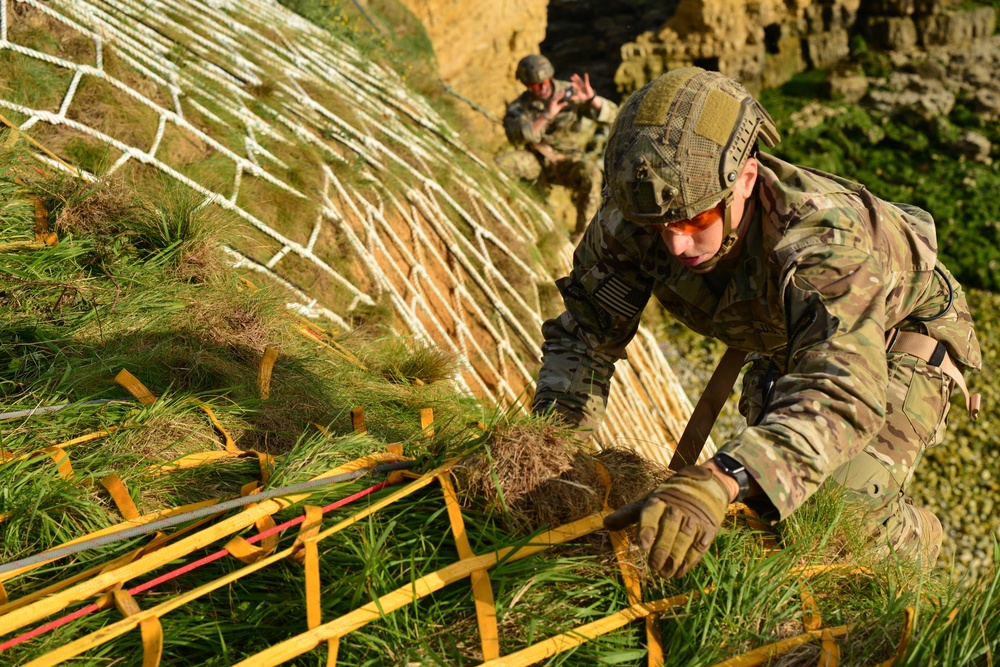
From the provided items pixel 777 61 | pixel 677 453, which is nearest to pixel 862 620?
pixel 677 453

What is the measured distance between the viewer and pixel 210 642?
74.3 inches

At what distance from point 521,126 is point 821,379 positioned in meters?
7.49

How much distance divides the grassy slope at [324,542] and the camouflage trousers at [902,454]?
39cm

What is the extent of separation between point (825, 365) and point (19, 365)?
2.32 meters

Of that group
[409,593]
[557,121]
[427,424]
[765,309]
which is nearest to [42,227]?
[427,424]

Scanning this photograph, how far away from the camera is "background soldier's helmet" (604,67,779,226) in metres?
2.43

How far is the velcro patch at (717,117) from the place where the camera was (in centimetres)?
244

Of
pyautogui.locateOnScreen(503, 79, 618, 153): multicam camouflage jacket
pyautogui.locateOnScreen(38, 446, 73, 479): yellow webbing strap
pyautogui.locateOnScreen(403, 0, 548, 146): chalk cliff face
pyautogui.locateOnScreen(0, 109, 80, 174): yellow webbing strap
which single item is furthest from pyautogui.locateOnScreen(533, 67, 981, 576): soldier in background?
pyautogui.locateOnScreen(403, 0, 548, 146): chalk cliff face

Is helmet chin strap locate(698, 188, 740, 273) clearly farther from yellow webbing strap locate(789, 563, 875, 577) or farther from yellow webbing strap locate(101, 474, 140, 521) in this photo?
yellow webbing strap locate(101, 474, 140, 521)

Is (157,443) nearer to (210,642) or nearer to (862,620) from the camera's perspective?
(210,642)

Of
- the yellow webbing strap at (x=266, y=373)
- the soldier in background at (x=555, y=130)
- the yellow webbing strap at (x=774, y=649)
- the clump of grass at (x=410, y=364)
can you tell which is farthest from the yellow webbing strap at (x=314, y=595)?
the soldier in background at (x=555, y=130)

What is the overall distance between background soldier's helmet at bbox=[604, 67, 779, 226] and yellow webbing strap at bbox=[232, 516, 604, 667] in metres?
0.91

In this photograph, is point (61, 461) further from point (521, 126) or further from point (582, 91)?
point (582, 91)

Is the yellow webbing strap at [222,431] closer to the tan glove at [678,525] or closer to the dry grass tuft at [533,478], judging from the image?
the dry grass tuft at [533,478]
